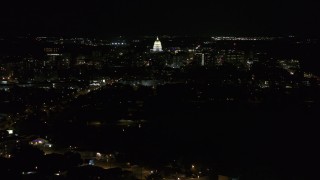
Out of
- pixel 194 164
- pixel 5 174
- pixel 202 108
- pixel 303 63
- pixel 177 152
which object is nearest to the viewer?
pixel 5 174

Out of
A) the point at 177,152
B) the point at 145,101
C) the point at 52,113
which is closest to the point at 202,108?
the point at 145,101

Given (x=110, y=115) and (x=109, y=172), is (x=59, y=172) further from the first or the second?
(x=110, y=115)

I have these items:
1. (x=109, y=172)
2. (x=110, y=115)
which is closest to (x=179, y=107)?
(x=110, y=115)

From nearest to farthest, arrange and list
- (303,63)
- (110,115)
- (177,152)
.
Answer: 1. (177,152)
2. (110,115)
3. (303,63)

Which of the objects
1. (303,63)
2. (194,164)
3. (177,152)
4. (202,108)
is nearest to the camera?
(194,164)

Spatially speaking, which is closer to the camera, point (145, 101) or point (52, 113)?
point (52, 113)

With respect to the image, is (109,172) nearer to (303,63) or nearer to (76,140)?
(76,140)

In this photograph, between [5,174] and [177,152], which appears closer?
[5,174]

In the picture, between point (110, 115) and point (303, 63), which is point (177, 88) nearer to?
point (110, 115)

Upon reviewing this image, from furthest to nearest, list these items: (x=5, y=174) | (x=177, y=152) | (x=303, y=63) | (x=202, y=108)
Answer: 1. (x=303, y=63)
2. (x=202, y=108)
3. (x=177, y=152)
4. (x=5, y=174)
